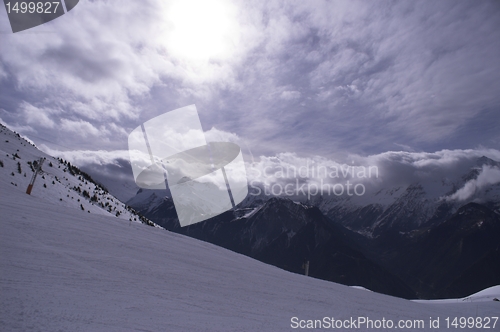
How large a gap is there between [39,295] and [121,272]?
2611 millimetres

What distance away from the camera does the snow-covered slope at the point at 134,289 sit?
4605mm

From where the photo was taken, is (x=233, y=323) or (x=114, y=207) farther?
(x=114, y=207)

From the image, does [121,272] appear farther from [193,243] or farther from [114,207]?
[114,207]

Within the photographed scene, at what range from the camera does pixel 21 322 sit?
12.4ft

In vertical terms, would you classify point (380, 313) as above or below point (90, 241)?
below

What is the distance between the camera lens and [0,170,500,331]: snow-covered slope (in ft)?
15.1

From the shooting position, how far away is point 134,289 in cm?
636

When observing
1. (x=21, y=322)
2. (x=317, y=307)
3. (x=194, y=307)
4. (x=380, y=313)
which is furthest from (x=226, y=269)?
(x=21, y=322)

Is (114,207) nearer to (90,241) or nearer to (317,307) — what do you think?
(90,241)

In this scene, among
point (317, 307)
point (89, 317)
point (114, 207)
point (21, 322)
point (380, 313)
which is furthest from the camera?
point (114, 207)

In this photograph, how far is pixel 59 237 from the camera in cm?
837

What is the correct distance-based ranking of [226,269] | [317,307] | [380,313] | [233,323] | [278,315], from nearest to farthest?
1. [233,323]
2. [278,315]
3. [317,307]
4. [380,313]
5. [226,269]

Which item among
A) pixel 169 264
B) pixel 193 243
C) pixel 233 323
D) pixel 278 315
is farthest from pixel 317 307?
pixel 193 243

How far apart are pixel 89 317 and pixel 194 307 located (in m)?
2.26
